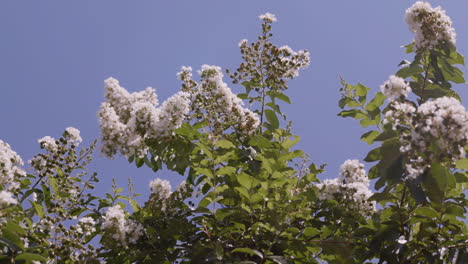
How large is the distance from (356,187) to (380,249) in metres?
0.71

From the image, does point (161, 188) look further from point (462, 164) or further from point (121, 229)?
point (462, 164)

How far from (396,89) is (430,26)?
752 millimetres

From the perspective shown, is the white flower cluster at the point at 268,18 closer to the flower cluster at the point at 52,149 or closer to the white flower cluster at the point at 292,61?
the white flower cluster at the point at 292,61

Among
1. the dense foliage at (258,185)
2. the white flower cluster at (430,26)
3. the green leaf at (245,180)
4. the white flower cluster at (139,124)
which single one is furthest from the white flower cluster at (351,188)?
the white flower cluster at (139,124)

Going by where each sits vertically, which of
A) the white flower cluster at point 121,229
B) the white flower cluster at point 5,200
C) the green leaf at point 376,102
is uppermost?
the green leaf at point 376,102

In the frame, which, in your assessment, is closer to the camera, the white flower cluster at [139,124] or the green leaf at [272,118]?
the white flower cluster at [139,124]

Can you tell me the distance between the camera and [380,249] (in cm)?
390

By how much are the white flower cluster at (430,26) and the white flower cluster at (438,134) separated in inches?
41.5

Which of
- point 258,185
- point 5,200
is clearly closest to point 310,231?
point 258,185

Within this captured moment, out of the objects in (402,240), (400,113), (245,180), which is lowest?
Result: (402,240)

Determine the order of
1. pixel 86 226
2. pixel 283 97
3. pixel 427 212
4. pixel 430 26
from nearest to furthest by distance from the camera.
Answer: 1. pixel 427 212
2. pixel 86 226
3. pixel 430 26
4. pixel 283 97

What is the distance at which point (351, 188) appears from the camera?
4492 mm

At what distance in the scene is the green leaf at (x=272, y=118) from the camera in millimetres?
4836

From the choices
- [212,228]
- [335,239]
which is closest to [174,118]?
[212,228]
